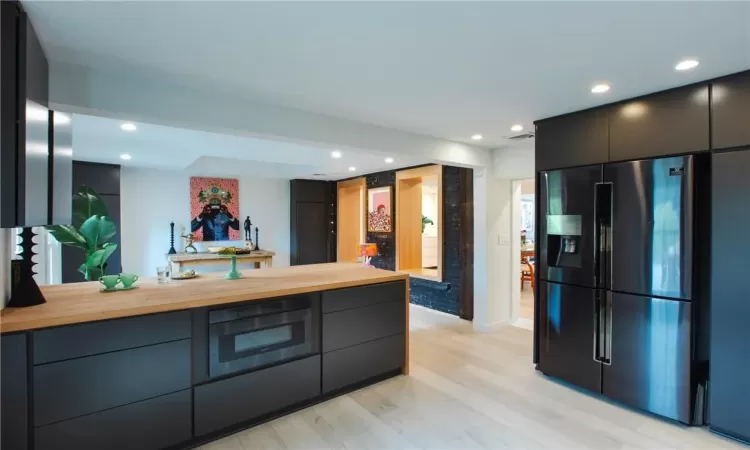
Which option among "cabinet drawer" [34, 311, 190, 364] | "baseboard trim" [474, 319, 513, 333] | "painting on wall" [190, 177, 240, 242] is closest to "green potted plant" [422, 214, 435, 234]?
"baseboard trim" [474, 319, 513, 333]

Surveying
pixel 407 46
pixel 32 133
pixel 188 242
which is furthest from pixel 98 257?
pixel 188 242

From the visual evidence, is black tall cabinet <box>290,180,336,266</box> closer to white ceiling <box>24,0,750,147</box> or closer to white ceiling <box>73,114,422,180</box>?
white ceiling <box>73,114,422,180</box>

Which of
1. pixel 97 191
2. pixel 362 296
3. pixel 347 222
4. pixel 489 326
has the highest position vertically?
pixel 97 191

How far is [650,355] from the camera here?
2617 mm

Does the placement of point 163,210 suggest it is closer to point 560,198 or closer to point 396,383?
point 396,383

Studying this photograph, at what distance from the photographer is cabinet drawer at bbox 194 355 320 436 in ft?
7.54

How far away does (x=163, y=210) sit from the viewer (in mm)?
6211

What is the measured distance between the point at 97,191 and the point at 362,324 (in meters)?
4.65

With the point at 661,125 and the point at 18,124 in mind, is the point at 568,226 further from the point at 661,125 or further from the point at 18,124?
the point at 18,124

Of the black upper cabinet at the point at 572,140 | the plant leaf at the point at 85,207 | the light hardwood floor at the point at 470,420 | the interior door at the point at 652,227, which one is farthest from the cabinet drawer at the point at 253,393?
the black upper cabinet at the point at 572,140

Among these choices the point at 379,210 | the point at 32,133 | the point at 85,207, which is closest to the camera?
the point at 32,133

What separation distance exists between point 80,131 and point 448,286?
4.65 m

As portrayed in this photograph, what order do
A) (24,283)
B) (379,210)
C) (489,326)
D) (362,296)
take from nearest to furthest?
(24,283)
(362,296)
(489,326)
(379,210)

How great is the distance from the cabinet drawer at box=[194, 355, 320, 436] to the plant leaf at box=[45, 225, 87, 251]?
1183mm
